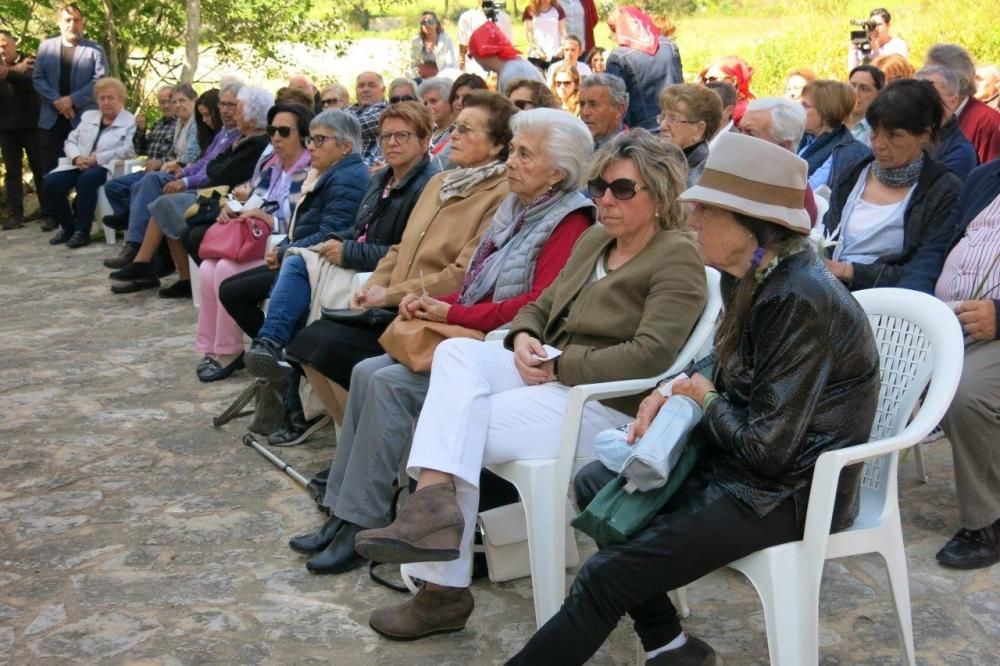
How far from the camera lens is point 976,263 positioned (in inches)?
147

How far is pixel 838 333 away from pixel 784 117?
2581 millimetres

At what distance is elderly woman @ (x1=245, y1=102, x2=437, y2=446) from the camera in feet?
15.9

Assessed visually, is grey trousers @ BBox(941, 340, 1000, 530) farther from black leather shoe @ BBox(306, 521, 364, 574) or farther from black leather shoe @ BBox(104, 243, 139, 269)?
black leather shoe @ BBox(104, 243, 139, 269)

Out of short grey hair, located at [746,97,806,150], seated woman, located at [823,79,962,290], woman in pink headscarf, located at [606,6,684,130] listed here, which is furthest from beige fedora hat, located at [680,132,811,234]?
woman in pink headscarf, located at [606,6,684,130]

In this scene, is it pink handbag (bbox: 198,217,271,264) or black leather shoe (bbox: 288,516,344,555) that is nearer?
black leather shoe (bbox: 288,516,344,555)

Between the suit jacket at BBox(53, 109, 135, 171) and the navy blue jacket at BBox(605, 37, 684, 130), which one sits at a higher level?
the navy blue jacket at BBox(605, 37, 684, 130)

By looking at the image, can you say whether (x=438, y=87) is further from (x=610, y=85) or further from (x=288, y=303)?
(x=288, y=303)

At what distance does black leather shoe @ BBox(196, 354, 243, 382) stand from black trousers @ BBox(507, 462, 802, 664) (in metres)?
3.67

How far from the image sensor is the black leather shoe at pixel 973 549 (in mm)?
3525

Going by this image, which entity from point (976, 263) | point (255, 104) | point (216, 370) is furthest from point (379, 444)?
point (255, 104)

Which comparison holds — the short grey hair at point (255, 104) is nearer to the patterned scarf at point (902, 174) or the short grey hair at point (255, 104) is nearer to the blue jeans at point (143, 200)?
the blue jeans at point (143, 200)

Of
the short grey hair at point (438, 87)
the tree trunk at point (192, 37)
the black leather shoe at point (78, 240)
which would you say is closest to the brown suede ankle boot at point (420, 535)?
the short grey hair at point (438, 87)

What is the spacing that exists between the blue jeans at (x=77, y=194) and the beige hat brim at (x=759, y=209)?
8.00 metres

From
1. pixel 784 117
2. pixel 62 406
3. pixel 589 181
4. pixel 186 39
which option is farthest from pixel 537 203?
pixel 186 39
